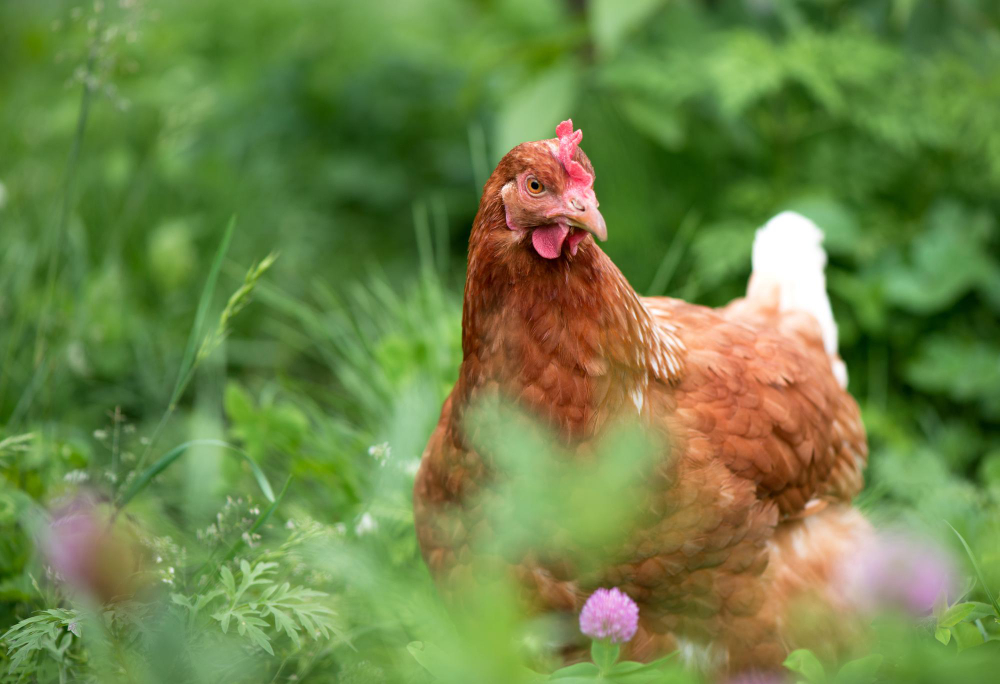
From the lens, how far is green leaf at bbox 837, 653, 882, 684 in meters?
1.46

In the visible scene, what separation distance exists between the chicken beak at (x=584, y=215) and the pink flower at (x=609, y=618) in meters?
0.66

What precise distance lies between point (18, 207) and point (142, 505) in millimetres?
1674

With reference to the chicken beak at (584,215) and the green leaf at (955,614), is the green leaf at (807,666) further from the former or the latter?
the chicken beak at (584,215)

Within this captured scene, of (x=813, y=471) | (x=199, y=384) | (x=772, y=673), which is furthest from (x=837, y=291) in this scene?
(x=199, y=384)

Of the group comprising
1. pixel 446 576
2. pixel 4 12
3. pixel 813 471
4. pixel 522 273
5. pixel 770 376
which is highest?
pixel 4 12

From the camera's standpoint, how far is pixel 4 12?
5.34 metres

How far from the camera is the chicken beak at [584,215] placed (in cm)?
160

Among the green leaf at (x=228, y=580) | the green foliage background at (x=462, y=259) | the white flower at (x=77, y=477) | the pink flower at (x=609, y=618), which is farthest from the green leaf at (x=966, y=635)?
the white flower at (x=77, y=477)

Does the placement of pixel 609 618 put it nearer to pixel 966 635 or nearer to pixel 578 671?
pixel 578 671

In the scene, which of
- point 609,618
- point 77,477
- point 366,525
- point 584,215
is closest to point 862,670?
point 609,618

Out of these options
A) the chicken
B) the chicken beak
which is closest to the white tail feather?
the chicken

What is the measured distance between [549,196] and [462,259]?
119 inches

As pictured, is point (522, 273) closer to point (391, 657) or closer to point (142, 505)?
point (391, 657)

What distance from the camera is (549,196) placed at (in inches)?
65.7
